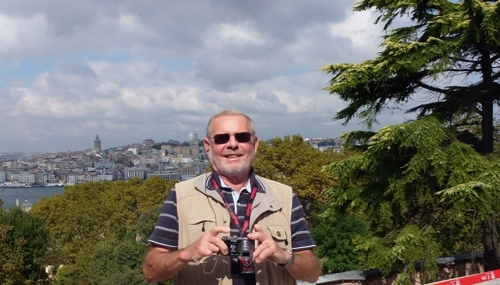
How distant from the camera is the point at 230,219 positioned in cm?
231

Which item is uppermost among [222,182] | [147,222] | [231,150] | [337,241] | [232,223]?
[231,150]

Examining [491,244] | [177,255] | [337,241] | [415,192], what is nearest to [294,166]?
[337,241]

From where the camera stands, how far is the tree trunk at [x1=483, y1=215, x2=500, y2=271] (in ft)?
29.9

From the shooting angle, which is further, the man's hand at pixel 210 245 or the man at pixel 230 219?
the man at pixel 230 219

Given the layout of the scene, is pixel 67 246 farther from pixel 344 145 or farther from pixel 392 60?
pixel 392 60

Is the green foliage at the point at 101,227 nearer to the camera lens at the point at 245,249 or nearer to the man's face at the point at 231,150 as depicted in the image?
the man's face at the point at 231,150

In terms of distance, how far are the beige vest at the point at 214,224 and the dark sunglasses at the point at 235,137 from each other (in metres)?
0.20

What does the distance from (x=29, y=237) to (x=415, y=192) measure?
68.4 feet

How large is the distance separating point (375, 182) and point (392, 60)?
2.17 m

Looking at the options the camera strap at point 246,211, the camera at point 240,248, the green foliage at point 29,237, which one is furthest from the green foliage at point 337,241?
the camera at point 240,248

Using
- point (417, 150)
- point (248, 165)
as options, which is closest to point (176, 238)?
point (248, 165)

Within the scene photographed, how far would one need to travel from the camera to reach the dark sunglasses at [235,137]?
239cm

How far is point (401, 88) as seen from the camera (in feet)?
32.1

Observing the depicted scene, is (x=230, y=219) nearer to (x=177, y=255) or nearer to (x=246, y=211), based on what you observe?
(x=246, y=211)
